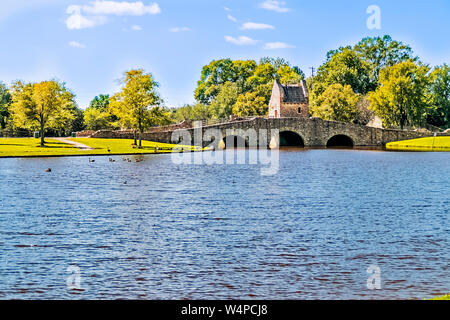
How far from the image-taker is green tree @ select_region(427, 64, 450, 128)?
13200 centimetres

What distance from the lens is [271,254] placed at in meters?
20.7

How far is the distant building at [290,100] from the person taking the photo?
12206 cm

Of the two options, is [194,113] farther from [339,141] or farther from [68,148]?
[68,148]

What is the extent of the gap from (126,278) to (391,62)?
13134cm

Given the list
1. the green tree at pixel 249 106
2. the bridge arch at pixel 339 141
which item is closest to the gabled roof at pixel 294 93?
the green tree at pixel 249 106

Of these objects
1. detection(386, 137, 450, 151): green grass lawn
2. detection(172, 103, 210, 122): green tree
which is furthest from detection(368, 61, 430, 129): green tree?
detection(172, 103, 210, 122): green tree

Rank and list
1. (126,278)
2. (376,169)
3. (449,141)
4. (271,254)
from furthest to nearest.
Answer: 1. (449,141)
2. (376,169)
3. (271,254)
4. (126,278)

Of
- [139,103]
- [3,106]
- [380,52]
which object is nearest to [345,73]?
[380,52]

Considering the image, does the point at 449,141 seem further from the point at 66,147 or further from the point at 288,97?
the point at 66,147

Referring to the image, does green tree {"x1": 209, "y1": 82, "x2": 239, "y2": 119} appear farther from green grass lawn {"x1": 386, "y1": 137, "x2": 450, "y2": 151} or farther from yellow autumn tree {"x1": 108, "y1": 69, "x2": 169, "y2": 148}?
yellow autumn tree {"x1": 108, "y1": 69, "x2": 169, "y2": 148}

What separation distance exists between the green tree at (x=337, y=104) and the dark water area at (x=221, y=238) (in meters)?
77.7

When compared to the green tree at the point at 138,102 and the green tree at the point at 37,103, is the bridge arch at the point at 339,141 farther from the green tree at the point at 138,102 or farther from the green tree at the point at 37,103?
the green tree at the point at 37,103

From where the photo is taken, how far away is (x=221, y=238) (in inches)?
924

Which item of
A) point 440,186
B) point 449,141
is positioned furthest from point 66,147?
point 449,141
